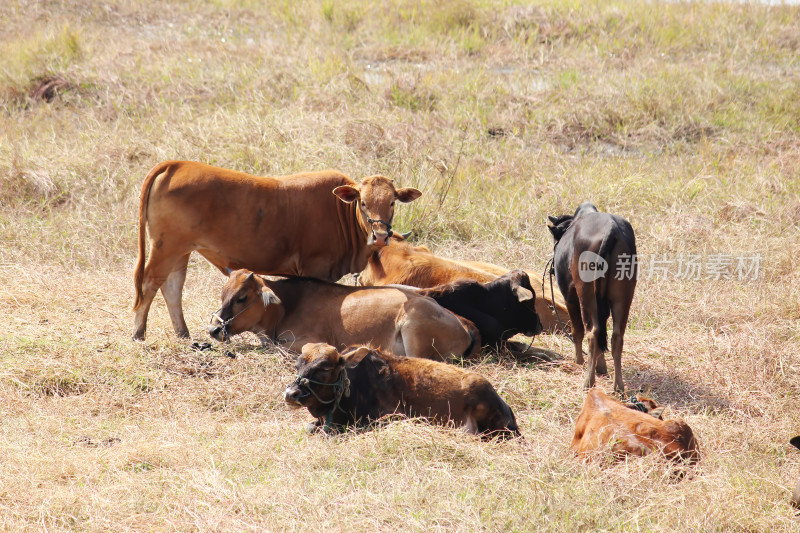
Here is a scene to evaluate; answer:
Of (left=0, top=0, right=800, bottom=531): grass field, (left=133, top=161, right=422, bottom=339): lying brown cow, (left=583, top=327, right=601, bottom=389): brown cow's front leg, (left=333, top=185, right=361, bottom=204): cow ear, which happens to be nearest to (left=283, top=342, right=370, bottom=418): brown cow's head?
(left=0, top=0, right=800, bottom=531): grass field

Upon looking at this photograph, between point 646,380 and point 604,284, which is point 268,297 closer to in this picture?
point 604,284

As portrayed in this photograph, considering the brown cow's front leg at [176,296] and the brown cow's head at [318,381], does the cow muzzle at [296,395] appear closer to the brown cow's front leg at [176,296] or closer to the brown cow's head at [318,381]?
the brown cow's head at [318,381]

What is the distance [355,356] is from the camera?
6.07m

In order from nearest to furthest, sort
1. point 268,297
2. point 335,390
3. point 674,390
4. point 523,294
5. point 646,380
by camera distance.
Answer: point 335,390, point 674,390, point 646,380, point 268,297, point 523,294

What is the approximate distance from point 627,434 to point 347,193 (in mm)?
3690

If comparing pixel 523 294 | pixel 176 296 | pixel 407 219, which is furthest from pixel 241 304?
pixel 407 219

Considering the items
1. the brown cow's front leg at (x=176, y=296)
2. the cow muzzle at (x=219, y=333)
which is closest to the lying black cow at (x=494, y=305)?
the cow muzzle at (x=219, y=333)

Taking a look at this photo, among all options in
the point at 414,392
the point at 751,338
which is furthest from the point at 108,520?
the point at 751,338

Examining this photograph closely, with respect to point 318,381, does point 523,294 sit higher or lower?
lower

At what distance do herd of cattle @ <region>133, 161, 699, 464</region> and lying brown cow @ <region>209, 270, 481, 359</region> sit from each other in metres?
0.01

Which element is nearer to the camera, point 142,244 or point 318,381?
point 318,381

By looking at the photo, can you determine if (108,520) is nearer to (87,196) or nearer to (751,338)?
(751,338)

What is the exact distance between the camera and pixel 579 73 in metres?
16.2

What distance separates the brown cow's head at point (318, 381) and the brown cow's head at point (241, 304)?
1.71 m
